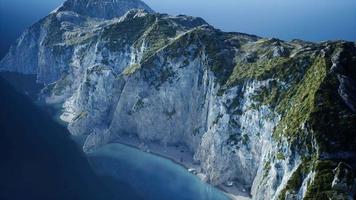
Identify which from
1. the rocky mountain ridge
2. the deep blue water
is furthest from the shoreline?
the rocky mountain ridge

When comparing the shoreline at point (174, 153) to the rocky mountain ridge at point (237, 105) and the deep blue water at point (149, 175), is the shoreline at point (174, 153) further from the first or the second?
the rocky mountain ridge at point (237, 105)

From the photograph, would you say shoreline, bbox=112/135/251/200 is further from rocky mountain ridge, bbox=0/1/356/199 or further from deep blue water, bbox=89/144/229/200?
A: rocky mountain ridge, bbox=0/1/356/199

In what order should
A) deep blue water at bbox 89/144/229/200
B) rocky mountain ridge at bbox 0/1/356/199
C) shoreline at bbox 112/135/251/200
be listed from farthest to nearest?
1. shoreline at bbox 112/135/251/200
2. deep blue water at bbox 89/144/229/200
3. rocky mountain ridge at bbox 0/1/356/199

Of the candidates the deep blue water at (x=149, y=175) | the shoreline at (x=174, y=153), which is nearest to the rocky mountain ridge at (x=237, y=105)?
the shoreline at (x=174, y=153)

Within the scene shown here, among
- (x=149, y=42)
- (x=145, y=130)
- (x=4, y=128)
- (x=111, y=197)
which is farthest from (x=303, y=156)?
(x=4, y=128)

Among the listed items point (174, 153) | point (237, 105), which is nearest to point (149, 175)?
point (174, 153)

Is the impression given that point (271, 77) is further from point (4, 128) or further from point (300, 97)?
point (4, 128)

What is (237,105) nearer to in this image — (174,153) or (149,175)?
(174,153)
